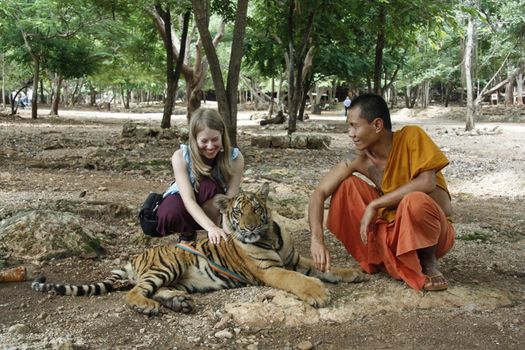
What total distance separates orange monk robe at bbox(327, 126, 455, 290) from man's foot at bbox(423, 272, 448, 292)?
0.03 m

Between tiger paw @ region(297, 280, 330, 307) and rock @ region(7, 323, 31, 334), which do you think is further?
tiger paw @ region(297, 280, 330, 307)

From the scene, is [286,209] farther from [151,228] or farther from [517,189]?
[517,189]

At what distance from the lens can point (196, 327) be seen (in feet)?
10.3

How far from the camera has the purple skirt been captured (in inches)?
162

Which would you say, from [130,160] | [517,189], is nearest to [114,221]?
[130,160]

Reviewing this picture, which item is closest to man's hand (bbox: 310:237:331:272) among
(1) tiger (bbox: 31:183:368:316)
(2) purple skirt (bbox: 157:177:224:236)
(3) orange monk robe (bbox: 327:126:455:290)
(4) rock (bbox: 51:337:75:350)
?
(1) tiger (bbox: 31:183:368:316)

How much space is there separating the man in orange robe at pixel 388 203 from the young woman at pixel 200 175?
78cm

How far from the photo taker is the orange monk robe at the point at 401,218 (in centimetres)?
343

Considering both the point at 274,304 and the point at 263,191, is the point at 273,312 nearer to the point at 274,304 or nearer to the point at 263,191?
the point at 274,304

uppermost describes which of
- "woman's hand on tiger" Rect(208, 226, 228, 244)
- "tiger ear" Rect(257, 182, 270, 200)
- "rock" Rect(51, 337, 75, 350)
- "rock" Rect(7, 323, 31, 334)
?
"tiger ear" Rect(257, 182, 270, 200)

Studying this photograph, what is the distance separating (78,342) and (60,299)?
783 mm

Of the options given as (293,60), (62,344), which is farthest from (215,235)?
(293,60)

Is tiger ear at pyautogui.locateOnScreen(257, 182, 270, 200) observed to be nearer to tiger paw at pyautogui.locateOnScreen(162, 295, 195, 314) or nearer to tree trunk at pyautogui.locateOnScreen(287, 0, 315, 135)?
tiger paw at pyautogui.locateOnScreen(162, 295, 195, 314)

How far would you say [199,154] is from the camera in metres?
4.05
